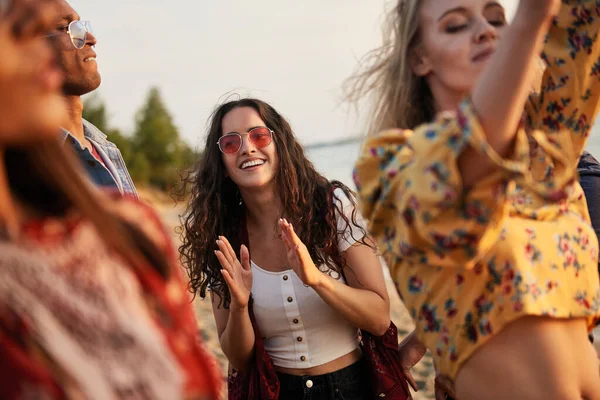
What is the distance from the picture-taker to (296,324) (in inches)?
119

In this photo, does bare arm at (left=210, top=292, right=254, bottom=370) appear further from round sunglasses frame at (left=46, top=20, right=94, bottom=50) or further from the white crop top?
round sunglasses frame at (left=46, top=20, right=94, bottom=50)

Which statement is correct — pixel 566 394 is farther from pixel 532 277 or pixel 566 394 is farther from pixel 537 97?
pixel 537 97

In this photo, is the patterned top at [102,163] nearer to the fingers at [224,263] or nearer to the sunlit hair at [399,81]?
the fingers at [224,263]

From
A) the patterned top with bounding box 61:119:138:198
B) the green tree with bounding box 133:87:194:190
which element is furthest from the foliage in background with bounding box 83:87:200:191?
the patterned top with bounding box 61:119:138:198

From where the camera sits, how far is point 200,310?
411 inches

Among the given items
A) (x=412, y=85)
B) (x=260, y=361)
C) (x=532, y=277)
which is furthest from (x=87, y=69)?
→ (x=532, y=277)

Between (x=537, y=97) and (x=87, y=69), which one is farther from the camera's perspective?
(x=87, y=69)

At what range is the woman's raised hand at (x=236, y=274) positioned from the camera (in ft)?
9.35

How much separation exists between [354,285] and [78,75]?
5.87ft

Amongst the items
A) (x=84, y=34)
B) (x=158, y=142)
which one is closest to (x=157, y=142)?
(x=158, y=142)

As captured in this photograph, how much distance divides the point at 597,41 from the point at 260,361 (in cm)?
190

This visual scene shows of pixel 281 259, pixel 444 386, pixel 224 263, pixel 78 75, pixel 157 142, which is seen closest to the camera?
pixel 444 386

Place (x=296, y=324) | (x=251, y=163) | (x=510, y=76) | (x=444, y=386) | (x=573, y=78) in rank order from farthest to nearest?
(x=251, y=163) < (x=296, y=324) < (x=444, y=386) < (x=573, y=78) < (x=510, y=76)

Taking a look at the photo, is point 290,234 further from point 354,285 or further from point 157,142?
point 157,142
